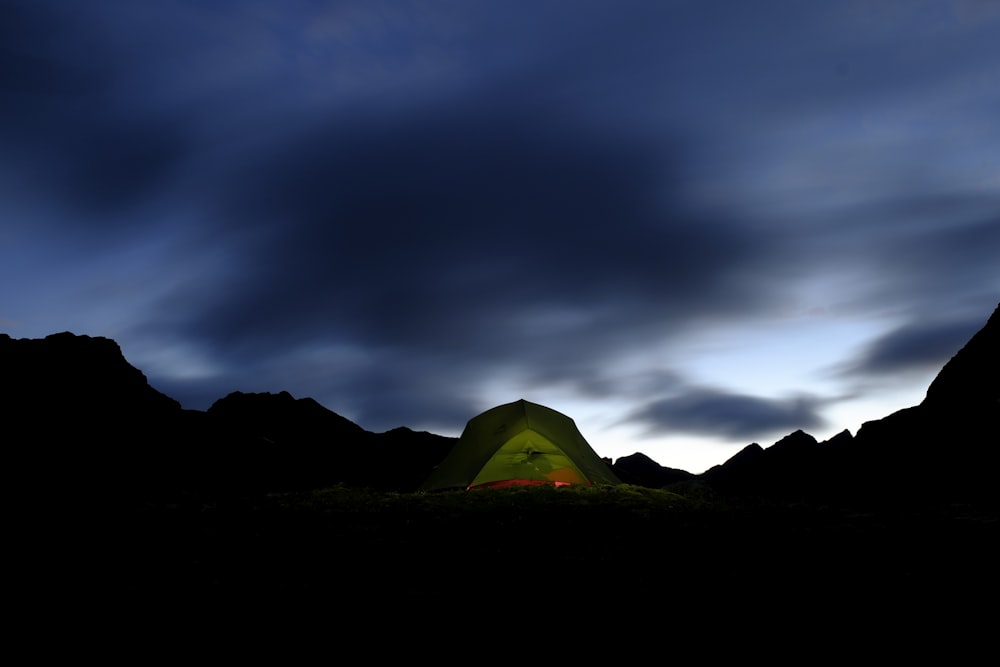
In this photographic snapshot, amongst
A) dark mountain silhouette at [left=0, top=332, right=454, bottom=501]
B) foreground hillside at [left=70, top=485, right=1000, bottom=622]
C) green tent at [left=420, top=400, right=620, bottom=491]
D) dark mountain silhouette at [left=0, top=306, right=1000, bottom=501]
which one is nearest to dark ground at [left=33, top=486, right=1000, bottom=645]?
foreground hillside at [left=70, top=485, right=1000, bottom=622]

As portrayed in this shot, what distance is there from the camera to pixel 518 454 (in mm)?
23453

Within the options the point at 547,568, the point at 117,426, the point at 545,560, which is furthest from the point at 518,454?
the point at 117,426

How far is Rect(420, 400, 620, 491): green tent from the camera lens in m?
23.1

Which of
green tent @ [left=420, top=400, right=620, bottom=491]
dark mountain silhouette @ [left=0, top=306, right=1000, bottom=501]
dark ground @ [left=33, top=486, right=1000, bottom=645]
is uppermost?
dark mountain silhouette @ [left=0, top=306, right=1000, bottom=501]

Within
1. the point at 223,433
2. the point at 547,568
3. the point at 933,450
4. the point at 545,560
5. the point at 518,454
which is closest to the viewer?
the point at 547,568

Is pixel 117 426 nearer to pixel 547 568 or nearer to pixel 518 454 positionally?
pixel 518 454

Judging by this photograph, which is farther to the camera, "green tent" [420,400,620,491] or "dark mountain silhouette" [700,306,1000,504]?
"dark mountain silhouette" [700,306,1000,504]

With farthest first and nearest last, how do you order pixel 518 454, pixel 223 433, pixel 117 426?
pixel 223 433
pixel 117 426
pixel 518 454

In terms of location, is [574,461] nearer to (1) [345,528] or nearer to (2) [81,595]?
(1) [345,528]

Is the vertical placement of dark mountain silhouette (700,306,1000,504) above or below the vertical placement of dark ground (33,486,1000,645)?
above

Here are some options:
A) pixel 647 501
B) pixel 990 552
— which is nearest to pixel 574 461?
pixel 647 501

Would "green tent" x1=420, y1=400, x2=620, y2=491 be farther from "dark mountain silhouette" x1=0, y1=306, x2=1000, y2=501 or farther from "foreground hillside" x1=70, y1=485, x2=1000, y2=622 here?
"dark mountain silhouette" x1=0, y1=306, x2=1000, y2=501

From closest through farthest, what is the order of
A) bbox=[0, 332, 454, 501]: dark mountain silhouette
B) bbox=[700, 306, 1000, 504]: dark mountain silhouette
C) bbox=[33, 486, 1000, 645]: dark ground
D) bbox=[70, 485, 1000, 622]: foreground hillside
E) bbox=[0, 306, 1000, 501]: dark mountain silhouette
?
bbox=[33, 486, 1000, 645]: dark ground, bbox=[70, 485, 1000, 622]: foreground hillside, bbox=[700, 306, 1000, 504]: dark mountain silhouette, bbox=[0, 306, 1000, 501]: dark mountain silhouette, bbox=[0, 332, 454, 501]: dark mountain silhouette

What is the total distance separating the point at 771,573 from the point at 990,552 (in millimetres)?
4755
